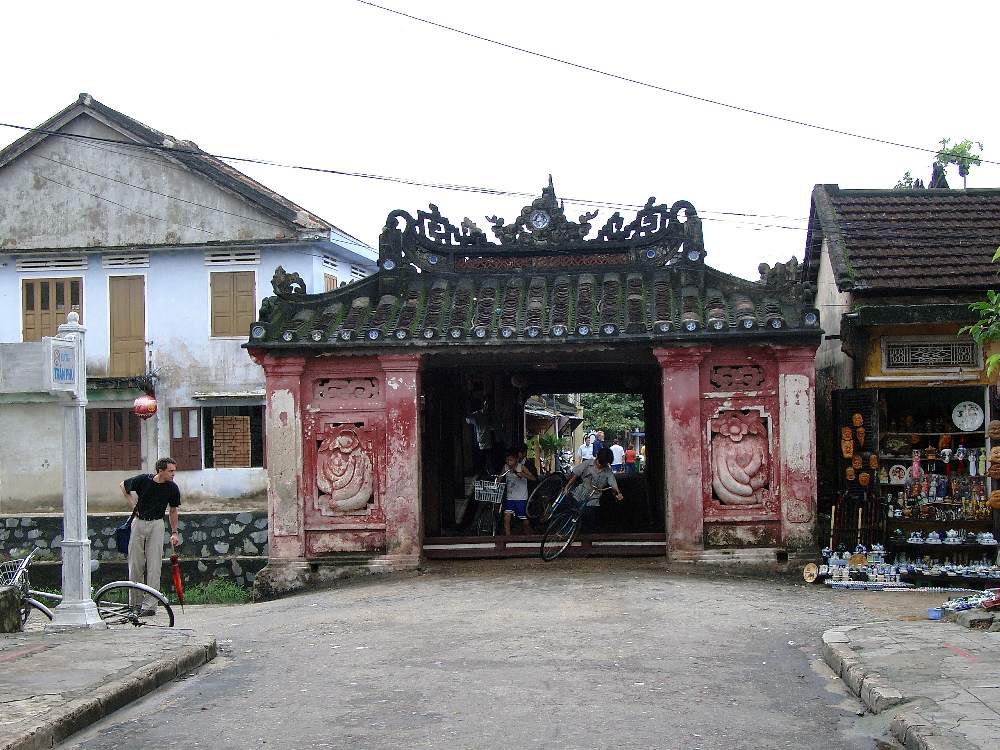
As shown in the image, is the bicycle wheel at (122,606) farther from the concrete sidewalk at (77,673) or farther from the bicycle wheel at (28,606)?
the concrete sidewalk at (77,673)

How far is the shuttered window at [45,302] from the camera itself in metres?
25.9

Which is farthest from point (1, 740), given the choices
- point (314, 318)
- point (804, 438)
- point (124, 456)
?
point (124, 456)

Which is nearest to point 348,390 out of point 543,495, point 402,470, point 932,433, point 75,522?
point 402,470

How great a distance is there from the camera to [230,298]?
25656 millimetres

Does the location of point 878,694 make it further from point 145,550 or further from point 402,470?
point 145,550

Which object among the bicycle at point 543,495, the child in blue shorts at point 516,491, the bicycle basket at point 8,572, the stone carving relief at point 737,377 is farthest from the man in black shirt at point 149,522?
the stone carving relief at point 737,377

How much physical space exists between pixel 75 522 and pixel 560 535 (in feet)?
22.8

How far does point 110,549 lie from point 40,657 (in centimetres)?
1539

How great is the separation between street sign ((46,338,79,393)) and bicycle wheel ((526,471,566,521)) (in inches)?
351

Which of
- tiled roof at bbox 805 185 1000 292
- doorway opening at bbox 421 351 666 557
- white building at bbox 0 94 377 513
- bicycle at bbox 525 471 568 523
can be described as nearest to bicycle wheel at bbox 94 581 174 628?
doorway opening at bbox 421 351 666 557

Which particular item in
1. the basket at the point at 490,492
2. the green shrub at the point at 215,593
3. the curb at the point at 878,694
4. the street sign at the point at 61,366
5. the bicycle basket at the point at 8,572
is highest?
the street sign at the point at 61,366

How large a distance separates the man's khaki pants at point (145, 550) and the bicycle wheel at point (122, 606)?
87cm

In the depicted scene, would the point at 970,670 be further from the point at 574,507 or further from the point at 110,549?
the point at 110,549

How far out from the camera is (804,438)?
51.4ft
